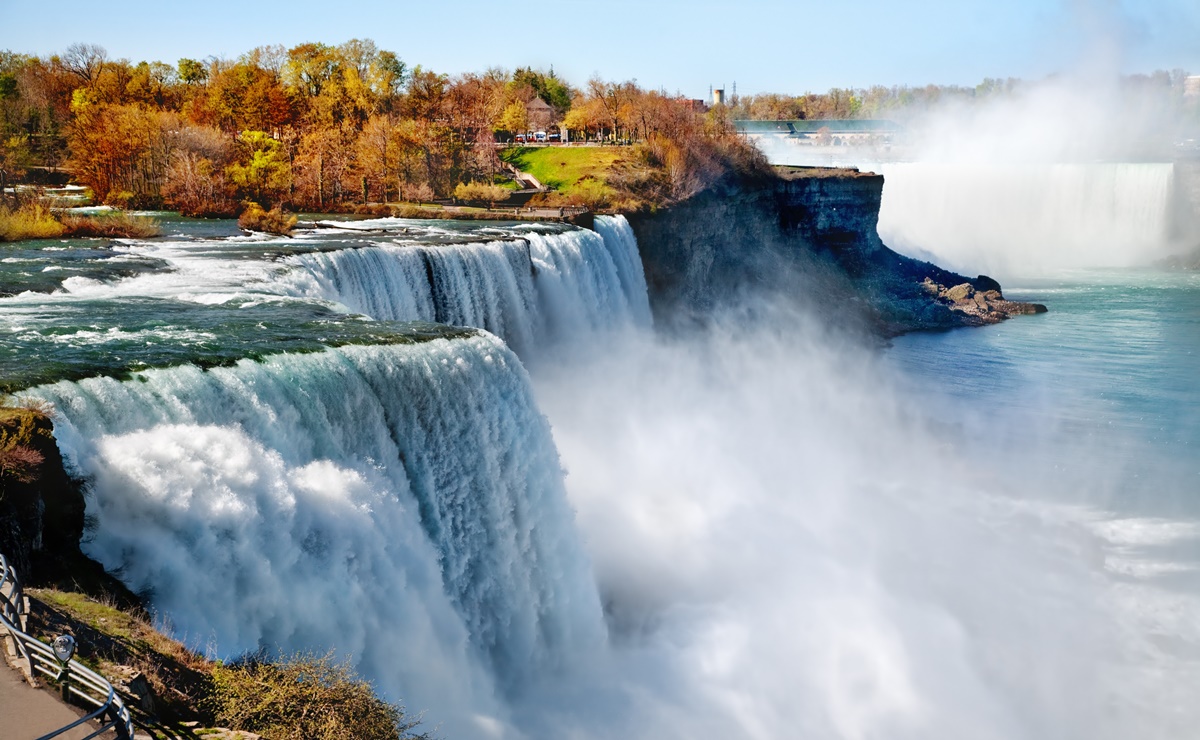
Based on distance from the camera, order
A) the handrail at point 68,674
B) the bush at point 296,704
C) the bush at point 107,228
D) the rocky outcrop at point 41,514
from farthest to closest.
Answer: the bush at point 107,228 → the rocky outcrop at point 41,514 → the bush at point 296,704 → the handrail at point 68,674

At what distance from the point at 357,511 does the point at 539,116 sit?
60.3 meters

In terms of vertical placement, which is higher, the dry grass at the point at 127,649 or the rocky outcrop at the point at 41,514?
the rocky outcrop at the point at 41,514

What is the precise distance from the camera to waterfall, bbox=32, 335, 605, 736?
10.2 m

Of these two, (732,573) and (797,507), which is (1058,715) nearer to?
(732,573)

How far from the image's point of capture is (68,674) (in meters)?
6.84

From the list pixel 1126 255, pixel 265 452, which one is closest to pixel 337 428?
pixel 265 452

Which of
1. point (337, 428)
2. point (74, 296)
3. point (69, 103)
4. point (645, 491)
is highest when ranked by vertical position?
point (69, 103)

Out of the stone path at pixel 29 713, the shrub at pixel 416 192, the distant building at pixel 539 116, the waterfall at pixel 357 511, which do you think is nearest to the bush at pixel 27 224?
the waterfall at pixel 357 511

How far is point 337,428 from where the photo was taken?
12.9 m

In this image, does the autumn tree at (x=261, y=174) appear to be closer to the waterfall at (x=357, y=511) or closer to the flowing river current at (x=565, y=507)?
the flowing river current at (x=565, y=507)

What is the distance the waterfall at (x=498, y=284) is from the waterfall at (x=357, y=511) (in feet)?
21.0

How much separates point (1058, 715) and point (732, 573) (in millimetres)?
6020

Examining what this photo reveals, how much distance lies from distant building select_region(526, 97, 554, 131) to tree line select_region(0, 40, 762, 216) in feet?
17.4

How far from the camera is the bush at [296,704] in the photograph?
8.07m
